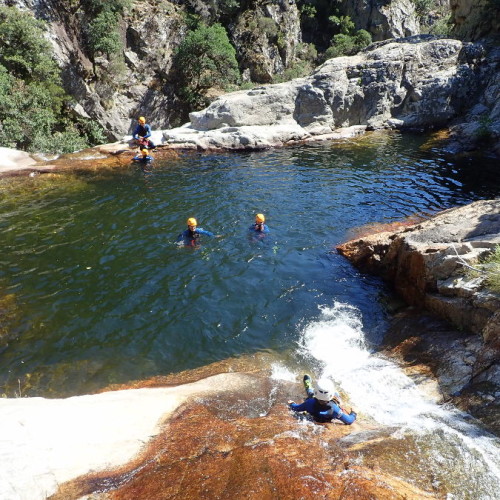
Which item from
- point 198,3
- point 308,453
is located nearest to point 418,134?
point 198,3

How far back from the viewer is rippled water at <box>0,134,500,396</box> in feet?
28.9

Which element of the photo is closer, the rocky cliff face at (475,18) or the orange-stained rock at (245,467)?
the orange-stained rock at (245,467)

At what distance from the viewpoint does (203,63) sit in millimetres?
34375

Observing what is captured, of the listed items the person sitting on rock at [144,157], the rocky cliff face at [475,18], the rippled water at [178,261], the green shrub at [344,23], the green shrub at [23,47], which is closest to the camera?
the rippled water at [178,261]

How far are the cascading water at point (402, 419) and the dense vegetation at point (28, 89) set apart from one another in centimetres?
2325

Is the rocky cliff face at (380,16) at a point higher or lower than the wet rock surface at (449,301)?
higher

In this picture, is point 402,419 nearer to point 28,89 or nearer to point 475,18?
point 28,89

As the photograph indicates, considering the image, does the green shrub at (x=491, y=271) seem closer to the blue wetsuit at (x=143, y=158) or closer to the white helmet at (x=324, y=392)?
the white helmet at (x=324, y=392)

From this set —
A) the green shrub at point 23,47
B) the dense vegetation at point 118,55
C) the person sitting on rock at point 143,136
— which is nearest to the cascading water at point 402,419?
the person sitting on rock at point 143,136

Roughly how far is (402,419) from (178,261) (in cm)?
831

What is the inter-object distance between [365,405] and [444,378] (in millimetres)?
1494

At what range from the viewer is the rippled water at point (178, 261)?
882 centimetres

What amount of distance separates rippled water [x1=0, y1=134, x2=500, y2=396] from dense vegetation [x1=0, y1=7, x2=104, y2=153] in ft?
19.6

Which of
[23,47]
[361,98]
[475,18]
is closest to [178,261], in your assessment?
[23,47]
